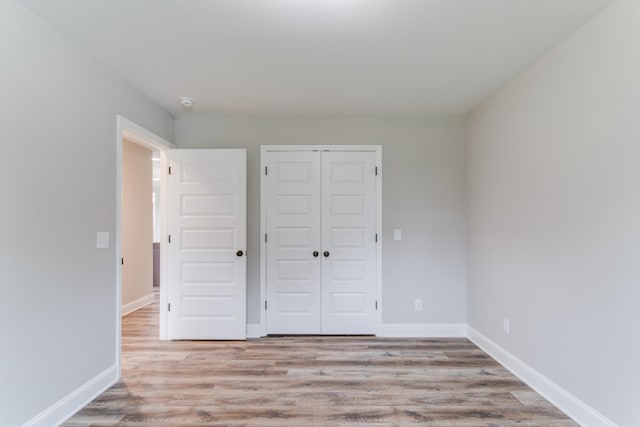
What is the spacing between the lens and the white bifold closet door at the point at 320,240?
357 centimetres

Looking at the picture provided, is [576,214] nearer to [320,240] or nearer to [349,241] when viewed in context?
[349,241]

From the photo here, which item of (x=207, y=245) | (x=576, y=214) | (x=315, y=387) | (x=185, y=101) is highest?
(x=185, y=101)

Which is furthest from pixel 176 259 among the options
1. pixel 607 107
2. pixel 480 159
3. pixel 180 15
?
pixel 607 107

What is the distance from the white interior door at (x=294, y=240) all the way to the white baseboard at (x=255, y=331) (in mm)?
178

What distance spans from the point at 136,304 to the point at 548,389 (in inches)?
197

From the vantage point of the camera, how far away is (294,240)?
358cm

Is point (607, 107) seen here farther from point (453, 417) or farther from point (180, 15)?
point (180, 15)

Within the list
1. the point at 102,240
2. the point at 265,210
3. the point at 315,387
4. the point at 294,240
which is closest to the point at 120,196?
the point at 102,240

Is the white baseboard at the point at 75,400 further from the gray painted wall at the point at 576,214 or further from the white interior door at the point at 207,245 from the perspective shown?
the gray painted wall at the point at 576,214

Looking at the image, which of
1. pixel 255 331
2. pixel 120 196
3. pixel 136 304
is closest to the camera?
pixel 120 196

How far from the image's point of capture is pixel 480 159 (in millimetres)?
3293

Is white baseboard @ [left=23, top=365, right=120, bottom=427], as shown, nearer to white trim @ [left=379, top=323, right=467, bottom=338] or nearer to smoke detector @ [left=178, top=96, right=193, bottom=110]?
smoke detector @ [left=178, top=96, right=193, bottom=110]

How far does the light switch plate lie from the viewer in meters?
2.35

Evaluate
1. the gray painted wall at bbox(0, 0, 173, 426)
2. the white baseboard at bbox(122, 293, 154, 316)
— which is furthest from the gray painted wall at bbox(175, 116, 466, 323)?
the white baseboard at bbox(122, 293, 154, 316)
